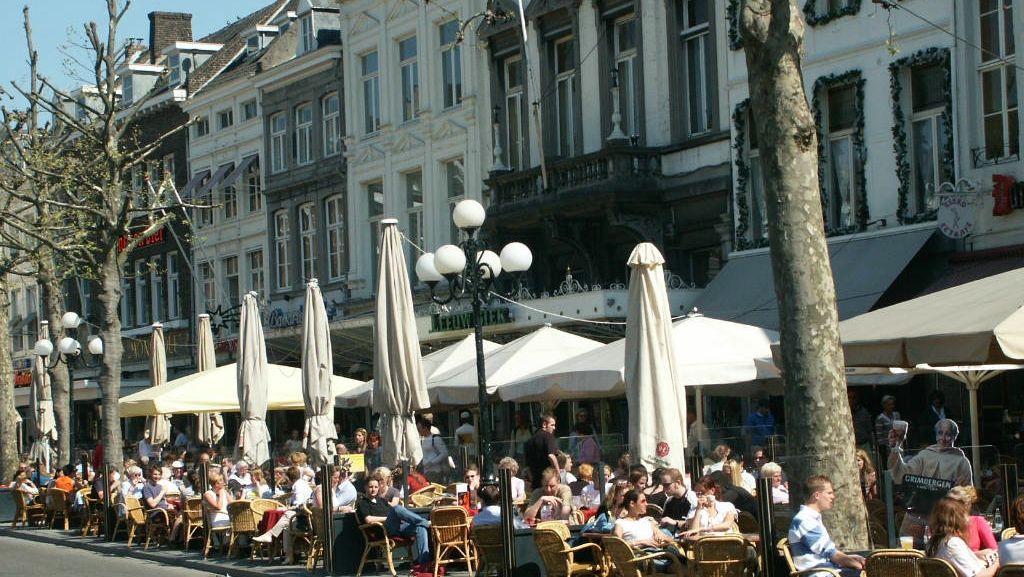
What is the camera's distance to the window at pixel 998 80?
2339cm

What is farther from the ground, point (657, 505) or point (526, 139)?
point (526, 139)

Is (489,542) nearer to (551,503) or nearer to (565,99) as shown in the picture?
(551,503)

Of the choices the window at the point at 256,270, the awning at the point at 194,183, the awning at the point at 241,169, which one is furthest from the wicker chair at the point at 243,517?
the awning at the point at 194,183

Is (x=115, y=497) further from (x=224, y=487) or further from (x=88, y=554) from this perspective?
(x=224, y=487)

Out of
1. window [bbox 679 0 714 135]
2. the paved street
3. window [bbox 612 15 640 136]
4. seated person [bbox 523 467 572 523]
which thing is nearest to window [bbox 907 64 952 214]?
window [bbox 679 0 714 135]

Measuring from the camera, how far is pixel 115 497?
25891 millimetres

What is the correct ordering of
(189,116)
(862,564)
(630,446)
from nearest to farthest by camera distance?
(862,564)
(630,446)
(189,116)

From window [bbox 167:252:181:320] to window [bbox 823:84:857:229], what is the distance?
100 feet

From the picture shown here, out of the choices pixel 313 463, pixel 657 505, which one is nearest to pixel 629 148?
pixel 313 463

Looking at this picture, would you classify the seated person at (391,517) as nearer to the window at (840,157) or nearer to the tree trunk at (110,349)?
the window at (840,157)

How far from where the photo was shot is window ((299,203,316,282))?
44.0 metres

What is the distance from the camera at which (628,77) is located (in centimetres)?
3127

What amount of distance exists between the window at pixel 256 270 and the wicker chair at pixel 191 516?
967 inches

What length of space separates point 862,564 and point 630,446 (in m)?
5.89
